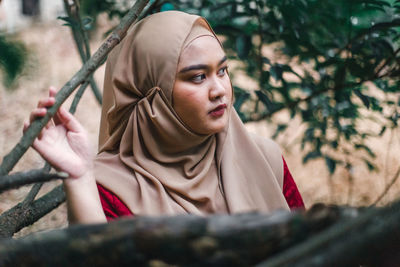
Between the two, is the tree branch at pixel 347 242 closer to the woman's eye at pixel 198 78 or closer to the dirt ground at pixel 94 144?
the woman's eye at pixel 198 78

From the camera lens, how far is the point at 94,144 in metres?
4.61

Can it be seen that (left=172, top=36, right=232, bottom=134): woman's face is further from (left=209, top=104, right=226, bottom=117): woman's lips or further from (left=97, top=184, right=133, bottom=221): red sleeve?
(left=97, top=184, right=133, bottom=221): red sleeve

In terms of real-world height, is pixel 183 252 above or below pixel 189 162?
above

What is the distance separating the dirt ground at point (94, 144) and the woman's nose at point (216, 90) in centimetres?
187

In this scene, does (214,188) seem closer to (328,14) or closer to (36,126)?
(36,126)

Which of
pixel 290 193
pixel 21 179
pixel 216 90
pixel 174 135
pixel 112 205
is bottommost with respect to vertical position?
pixel 290 193

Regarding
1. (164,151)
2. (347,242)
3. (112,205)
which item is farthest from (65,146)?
(347,242)

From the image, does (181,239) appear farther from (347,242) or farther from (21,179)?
(21,179)

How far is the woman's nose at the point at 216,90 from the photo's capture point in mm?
1513

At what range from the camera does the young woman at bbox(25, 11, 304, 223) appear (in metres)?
1.52

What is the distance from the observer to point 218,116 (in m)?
1.54

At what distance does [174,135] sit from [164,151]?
85 mm

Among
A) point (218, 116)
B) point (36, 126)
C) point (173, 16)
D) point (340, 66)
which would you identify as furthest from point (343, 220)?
point (340, 66)

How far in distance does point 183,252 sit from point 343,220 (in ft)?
0.74
